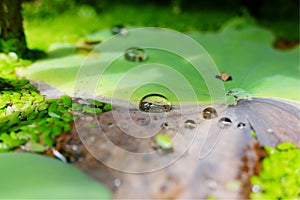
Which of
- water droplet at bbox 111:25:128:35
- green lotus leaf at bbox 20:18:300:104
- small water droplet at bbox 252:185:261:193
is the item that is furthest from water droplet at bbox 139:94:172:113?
water droplet at bbox 111:25:128:35

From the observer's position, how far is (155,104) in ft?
7.87

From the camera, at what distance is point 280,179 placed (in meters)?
2.00

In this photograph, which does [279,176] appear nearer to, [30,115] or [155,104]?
[155,104]

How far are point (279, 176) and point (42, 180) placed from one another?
115cm

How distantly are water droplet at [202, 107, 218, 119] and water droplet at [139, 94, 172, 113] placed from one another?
20cm

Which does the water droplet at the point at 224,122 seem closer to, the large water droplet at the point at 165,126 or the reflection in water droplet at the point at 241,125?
the reflection in water droplet at the point at 241,125

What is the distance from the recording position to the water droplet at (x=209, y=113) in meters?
2.29

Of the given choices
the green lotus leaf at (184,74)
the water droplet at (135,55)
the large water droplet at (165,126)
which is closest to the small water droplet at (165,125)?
the large water droplet at (165,126)

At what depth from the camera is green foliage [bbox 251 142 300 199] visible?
76.2 inches

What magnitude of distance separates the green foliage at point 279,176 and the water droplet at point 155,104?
2.02 feet

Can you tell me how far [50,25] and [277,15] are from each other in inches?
108

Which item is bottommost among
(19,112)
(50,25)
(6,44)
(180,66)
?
(19,112)

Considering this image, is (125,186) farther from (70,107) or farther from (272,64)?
(272,64)

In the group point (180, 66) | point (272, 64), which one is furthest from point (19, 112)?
point (272, 64)
